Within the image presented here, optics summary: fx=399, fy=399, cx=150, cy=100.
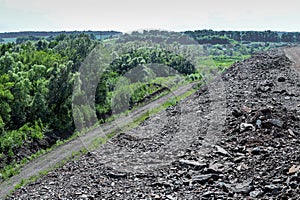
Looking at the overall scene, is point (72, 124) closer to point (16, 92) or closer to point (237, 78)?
point (16, 92)

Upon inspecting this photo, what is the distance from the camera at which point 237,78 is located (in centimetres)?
2862

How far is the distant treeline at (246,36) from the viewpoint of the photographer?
366 feet

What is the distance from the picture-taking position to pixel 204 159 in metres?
13.6

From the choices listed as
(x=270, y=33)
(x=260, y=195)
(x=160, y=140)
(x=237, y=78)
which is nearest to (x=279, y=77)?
(x=237, y=78)

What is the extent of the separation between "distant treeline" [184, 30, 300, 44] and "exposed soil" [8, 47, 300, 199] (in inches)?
3544

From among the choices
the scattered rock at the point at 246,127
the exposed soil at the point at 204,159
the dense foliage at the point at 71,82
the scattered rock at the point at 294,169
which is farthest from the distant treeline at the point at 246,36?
the scattered rock at the point at 294,169

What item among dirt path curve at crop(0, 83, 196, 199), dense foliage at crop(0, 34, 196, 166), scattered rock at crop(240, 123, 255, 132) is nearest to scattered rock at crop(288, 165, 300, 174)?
scattered rock at crop(240, 123, 255, 132)

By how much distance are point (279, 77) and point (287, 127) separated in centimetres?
1101

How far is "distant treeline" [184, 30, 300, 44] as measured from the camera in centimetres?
11154

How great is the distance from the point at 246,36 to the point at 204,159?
117439mm

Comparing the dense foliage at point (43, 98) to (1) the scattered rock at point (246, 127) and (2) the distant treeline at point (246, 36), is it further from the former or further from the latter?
(2) the distant treeline at point (246, 36)

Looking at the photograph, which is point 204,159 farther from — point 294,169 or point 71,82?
point 71,82

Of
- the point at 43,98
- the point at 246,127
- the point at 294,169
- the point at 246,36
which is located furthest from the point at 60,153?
the point at 246,36

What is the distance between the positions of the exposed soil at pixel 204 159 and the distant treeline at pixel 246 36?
295 feet
